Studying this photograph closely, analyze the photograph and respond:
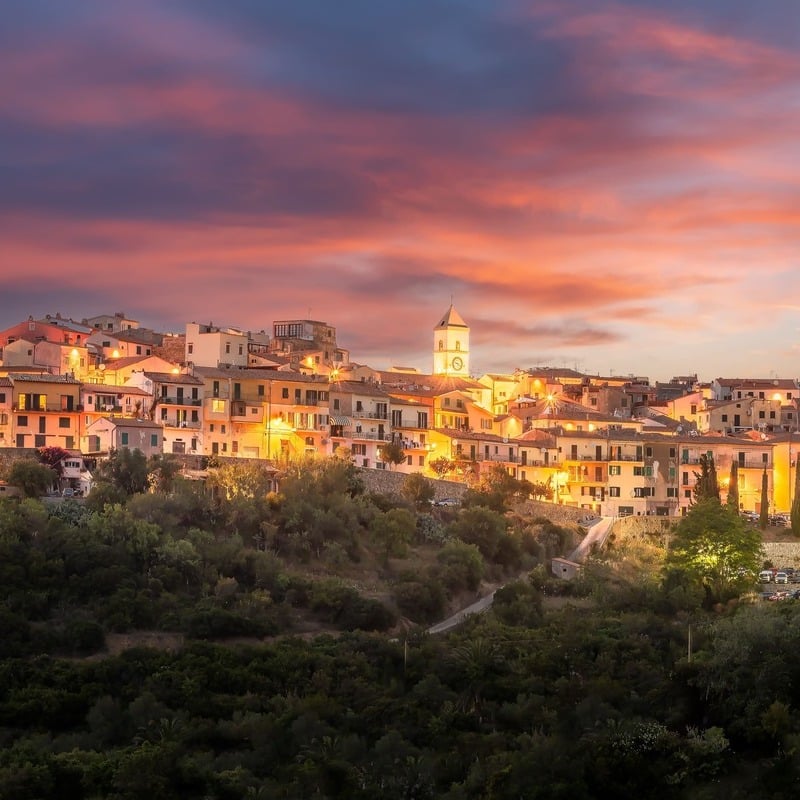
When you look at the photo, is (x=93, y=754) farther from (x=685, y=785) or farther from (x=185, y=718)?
(x=685, y=785)

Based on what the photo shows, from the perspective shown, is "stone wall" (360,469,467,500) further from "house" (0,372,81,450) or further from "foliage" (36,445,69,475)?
"foliage" (36,445,69,475)

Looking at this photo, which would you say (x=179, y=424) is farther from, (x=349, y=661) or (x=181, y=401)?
(x=349, y=661)

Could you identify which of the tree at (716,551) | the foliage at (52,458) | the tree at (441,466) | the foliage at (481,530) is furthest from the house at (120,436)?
the tree at (716,551)

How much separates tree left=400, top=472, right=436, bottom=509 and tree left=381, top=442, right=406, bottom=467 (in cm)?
464

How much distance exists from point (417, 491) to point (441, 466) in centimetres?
817

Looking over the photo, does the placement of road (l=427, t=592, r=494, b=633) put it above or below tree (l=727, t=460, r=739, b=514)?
below

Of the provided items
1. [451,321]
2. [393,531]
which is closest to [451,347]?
[451,321]

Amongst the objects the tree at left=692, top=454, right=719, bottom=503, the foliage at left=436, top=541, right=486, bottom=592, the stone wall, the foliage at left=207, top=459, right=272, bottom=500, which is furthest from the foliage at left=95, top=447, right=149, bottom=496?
the tree at left=692, top=454, right=719, bottom=503

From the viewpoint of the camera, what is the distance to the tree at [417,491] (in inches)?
2269

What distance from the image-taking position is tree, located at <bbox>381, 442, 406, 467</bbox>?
6347cm

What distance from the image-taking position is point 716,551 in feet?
166

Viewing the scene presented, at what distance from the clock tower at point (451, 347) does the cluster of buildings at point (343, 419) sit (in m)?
7.98

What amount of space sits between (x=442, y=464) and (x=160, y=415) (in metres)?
13.7

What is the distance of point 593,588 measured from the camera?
1919 inches
